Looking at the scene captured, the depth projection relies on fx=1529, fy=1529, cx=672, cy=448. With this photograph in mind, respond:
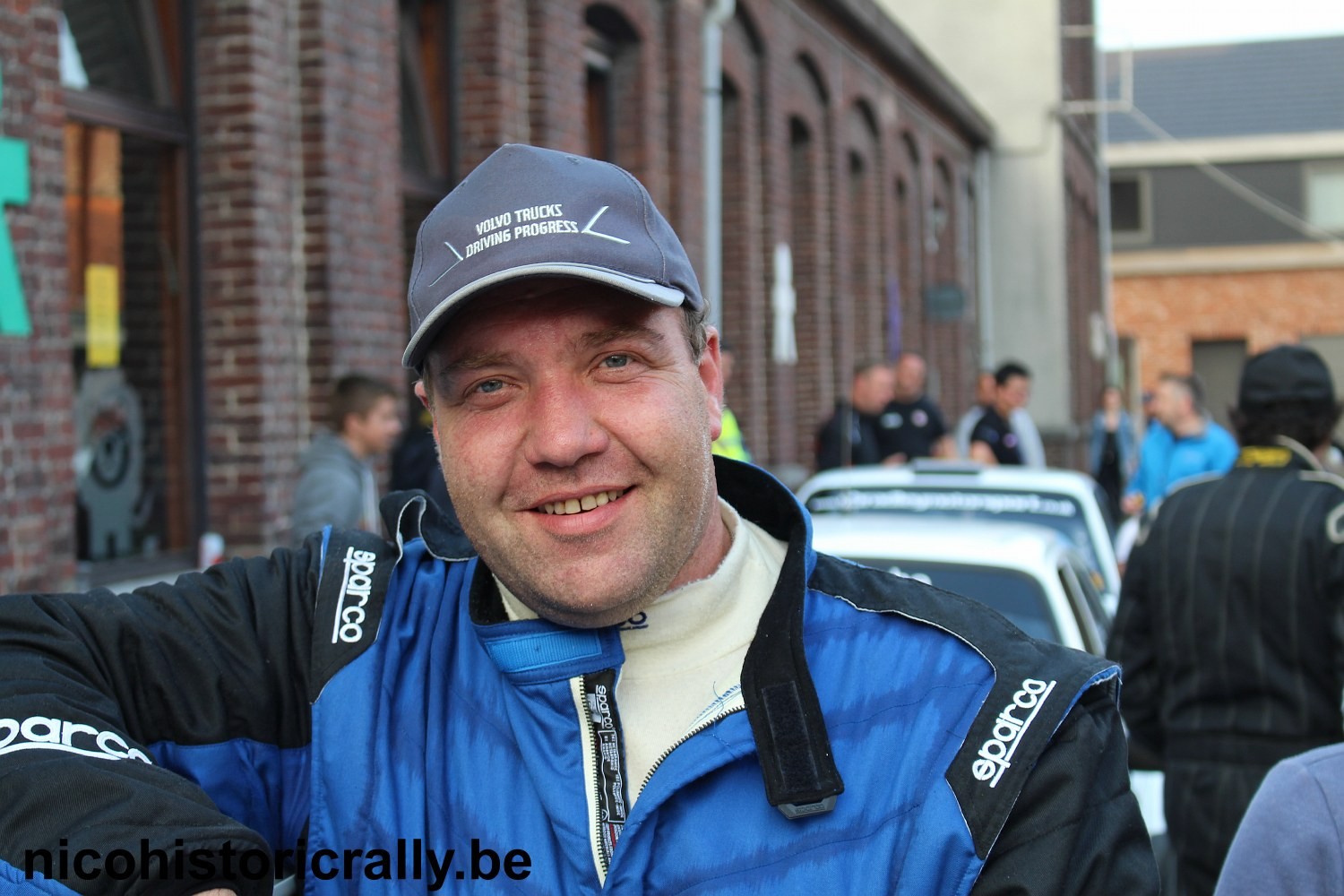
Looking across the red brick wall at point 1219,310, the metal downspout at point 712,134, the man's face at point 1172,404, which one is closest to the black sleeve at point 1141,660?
the man's face at point 1172,404

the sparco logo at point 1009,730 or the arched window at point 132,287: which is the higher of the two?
the arched window at point 132,287

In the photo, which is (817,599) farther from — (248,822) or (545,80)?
(545,80)

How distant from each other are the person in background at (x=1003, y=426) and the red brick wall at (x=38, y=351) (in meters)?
7.59

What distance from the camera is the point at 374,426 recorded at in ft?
22.1

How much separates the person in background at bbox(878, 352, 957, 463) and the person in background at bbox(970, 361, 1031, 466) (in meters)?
0.32

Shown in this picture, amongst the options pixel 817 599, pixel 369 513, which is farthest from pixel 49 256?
pixel 817 599

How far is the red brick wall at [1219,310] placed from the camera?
39.5 meters

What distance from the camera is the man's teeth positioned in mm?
1904

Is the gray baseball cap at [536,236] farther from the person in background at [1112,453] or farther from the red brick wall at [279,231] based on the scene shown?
the person in background at [1112,453]

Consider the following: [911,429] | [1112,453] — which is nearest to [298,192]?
[911,429]

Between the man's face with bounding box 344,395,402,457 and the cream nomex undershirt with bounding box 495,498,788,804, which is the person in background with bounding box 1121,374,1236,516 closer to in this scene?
the man's face with bounding box 344,395,402,457

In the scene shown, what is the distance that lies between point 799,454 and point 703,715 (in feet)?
46.7

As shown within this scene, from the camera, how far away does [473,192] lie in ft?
6.09

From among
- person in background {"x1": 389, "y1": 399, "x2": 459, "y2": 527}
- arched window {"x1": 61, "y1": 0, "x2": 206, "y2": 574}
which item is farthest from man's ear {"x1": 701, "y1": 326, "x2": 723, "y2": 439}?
person in background {"x1": 389, "y1": 399, "x2": 459, "y2": 527}
